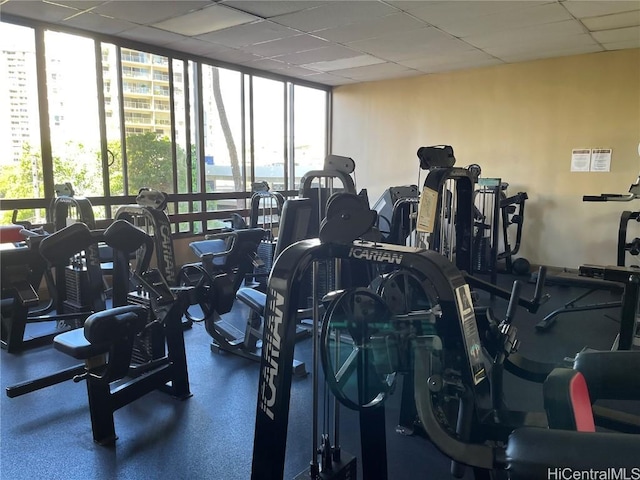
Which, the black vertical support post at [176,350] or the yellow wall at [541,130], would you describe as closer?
the black vertical support post at [176,350]

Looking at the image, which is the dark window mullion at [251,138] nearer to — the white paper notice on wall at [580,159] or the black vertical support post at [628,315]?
the white paper notice on wall at [580,159]

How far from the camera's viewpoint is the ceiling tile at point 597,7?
158 inches

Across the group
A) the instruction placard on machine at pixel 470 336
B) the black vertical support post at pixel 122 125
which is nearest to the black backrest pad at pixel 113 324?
the instruction placard on machine at pixel 470 336

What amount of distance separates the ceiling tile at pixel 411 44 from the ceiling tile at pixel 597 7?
47.6 inches

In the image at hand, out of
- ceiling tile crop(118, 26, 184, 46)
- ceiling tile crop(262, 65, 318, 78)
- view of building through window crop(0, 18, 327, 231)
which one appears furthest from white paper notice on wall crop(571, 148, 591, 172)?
ceiling tile crop(118, 26, 184, 46)

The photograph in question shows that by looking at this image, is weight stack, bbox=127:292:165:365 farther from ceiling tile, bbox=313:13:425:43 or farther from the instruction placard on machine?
ceiling tile, bbox=313:13:425:43

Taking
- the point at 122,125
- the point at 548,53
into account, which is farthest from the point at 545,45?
the point at 122,125

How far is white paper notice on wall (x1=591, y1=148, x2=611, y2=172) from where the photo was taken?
19.3 ft

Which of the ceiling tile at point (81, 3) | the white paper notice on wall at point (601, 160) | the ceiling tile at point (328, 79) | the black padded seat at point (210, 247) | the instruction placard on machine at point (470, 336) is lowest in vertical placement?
the black padded seat at point (210, 247)

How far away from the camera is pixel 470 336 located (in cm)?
129

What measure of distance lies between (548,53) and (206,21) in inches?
160

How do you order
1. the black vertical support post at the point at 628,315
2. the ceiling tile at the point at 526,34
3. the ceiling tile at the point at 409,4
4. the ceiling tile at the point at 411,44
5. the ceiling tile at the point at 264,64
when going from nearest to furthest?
the black vertical support post at the point at 628,315 < the ceiling tile at the point at 409,4 < the ceiling tile at the point at 526,34 < the ceiling tile at the point at 411,44 < the ceiling tile at the point at 264,64

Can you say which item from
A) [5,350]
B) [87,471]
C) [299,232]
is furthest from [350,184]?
[5,350]

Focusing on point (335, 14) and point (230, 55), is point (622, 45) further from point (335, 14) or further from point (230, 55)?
point (230, 55)
